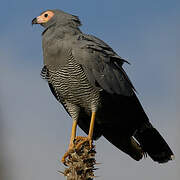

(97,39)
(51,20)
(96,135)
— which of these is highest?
(51,20)

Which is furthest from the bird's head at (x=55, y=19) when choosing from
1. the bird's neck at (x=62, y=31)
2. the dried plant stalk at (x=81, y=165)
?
the dried plant stalk at (x=81, y=165)

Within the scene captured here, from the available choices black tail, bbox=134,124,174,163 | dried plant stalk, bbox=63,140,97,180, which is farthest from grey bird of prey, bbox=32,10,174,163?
dried plant stalk, bbox=63,140,97,180

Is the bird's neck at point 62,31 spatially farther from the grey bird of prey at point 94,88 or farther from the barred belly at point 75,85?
the barred belly at point 75,85

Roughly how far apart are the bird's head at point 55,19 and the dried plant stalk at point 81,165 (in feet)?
8.46

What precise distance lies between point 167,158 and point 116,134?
877 mm

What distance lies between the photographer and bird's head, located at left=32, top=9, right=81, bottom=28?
A: 21.0 feet

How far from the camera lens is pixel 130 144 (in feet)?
20.5

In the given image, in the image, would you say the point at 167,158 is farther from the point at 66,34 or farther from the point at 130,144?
the point at 66,34

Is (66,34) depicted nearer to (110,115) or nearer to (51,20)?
(51,20)

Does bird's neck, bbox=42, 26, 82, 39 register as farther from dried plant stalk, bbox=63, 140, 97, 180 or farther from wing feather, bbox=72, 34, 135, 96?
dried plant stalk, bbox=63, 140, 97, 180

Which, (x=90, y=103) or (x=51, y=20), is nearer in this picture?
(x=90, y=103)

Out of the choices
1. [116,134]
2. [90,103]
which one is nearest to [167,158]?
[116,134]

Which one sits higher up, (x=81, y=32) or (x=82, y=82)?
(x=81, y=32)

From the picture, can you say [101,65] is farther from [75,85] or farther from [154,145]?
[154,145]
